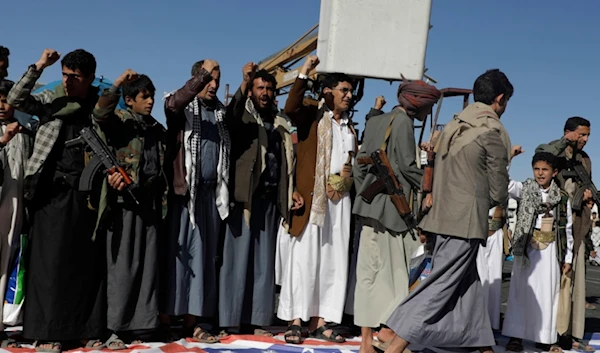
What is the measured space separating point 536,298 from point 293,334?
1.97 meters

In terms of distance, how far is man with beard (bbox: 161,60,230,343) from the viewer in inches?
187

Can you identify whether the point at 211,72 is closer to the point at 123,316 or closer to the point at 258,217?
the point at 258,217

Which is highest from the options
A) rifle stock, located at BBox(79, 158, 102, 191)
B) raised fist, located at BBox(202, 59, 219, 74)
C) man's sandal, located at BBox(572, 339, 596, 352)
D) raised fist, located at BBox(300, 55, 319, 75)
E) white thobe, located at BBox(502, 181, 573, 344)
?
raised fist, located at BBox(300, 55, 319, 75)

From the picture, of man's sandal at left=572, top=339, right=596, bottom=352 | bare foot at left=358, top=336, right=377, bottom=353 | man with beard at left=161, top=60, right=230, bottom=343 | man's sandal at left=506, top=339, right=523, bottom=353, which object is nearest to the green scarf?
man's sandal at left=506, top=339, right=523, bottom=353

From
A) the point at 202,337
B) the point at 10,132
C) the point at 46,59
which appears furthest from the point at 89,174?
the point at 202,337

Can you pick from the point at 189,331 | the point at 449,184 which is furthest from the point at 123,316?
the point at 449,184

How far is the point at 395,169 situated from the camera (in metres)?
4.72

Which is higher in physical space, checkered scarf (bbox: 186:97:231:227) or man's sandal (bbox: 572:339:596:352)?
checkered scarf (bbox: 186:97:231:227)

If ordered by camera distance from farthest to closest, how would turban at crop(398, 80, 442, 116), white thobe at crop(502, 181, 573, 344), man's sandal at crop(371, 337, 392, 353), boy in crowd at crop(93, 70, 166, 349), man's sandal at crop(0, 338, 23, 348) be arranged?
1. white thobe at crop(502, 181, 573, 344)
2. turban at crop(398, 80, 442, 116)
3. man's sandal at crop(371, 337, 392, 353)
4. boy in crowd at crop(93, 70, 166, 349)
5. man's sandal at crop(0, 338, 23, 348)

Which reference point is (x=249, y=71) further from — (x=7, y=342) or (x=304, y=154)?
(x=7, y=342)

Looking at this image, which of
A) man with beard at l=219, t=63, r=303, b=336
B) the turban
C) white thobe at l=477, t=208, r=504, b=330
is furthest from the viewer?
white thobe at l=477, t=208, r=504, b=330

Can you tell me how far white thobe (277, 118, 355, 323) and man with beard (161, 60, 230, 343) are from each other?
0.60 metres

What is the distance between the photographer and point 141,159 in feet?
15.0

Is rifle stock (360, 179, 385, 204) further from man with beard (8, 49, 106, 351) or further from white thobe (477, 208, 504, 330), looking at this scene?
man with beard (8, 49, 106, 351)
